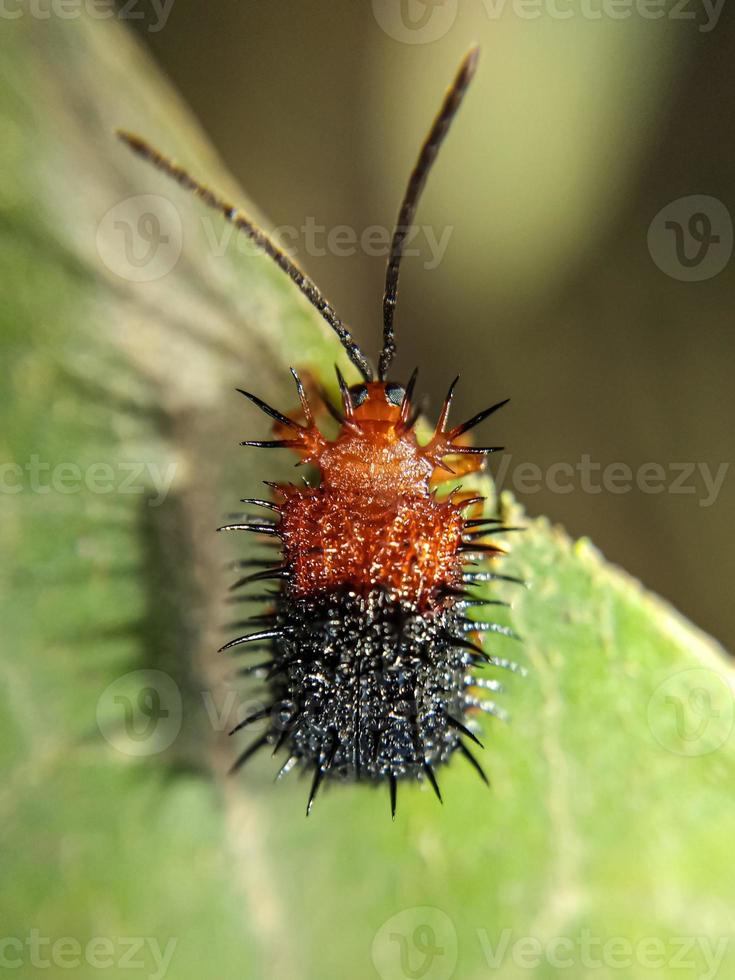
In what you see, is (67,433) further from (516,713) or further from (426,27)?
(426,27)

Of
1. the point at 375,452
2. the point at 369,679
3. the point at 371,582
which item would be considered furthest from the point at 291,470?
the point at 369,679

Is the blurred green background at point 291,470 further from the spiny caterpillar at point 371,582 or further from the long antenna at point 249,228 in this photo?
the spiny caterpillar at point 371,582

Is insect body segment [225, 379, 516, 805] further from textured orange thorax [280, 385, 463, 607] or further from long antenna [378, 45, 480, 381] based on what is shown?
long antenna [378, 45, 480, 381]

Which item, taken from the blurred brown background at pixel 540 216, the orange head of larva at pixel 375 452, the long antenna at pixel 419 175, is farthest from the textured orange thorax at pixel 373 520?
the blurred brown background at pixel 540 216

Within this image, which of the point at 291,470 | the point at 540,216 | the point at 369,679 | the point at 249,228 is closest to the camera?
the point at 249,228

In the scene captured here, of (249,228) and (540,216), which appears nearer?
(249,228)

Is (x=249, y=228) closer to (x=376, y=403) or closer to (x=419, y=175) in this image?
(x=419, y=175)

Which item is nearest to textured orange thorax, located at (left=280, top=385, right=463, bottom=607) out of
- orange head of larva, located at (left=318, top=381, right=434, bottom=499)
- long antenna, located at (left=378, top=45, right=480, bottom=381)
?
orange head of larva, located at (left=318, top=381, right=434, bottom=499)
